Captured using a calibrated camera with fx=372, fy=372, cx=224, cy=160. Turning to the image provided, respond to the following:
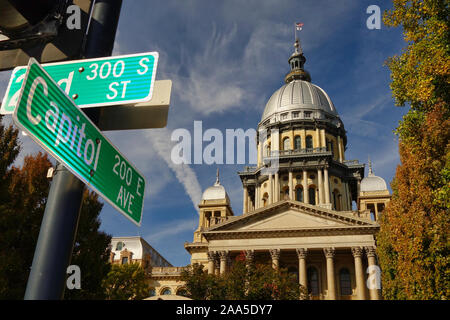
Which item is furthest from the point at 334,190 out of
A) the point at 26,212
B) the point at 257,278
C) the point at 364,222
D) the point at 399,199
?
the point at 26,212

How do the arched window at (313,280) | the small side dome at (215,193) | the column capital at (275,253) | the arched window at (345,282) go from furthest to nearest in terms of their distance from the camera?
the small side dome at (215,193)
the arched window at (313,280)
the arched window at (345,282)
the column capital at (275,253)

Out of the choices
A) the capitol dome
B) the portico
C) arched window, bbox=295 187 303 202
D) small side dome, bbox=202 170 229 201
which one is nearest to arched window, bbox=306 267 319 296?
the portico

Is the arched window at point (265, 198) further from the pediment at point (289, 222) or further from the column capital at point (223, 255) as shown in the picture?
the column capital at point (223, 255)

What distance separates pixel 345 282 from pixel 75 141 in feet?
167

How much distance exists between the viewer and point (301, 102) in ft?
226

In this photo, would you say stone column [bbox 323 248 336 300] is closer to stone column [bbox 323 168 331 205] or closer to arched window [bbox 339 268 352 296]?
arched window [bbox 339 268 352 296]

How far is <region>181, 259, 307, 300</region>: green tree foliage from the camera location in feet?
93.2

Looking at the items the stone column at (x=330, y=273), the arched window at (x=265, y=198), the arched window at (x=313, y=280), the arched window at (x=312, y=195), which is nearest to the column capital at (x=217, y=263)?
the arched window at (x=313, y=280)

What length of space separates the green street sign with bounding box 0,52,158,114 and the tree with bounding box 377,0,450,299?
12.6 metres

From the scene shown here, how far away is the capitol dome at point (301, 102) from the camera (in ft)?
223

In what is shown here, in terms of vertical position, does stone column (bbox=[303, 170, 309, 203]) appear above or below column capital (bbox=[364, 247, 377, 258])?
above

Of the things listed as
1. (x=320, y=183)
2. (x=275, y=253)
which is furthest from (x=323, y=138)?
(x=275, y=253)

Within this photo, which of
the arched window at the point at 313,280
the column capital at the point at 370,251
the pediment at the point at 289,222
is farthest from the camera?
the arched window at the point at 313,280

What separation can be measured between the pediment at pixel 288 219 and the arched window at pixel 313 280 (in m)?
7.31
